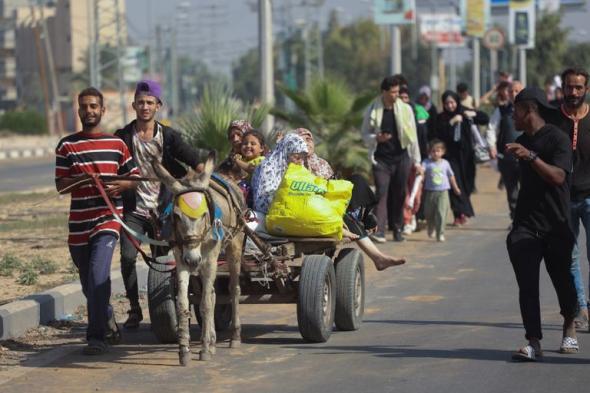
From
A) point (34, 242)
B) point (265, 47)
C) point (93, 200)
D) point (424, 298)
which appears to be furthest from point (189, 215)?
point (265, 47)

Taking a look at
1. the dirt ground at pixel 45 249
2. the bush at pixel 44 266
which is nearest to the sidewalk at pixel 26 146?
the dirt ground at pixel 45 249

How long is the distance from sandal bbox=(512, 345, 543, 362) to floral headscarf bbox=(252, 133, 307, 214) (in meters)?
2.39

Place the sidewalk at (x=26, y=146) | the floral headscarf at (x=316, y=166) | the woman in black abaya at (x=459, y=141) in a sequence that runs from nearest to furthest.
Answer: the floral headscarf at (x=316, y=166), the woman in black abaya at (x=459, y=141), the sidewalk at (x=26, y=146)

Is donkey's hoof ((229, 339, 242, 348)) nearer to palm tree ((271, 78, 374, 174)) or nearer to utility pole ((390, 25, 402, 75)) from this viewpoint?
palm tree ((271, 78, 374, 174))

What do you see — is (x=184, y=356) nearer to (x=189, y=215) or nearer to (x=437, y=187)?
(x=189, y=215)

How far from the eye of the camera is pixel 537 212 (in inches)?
376

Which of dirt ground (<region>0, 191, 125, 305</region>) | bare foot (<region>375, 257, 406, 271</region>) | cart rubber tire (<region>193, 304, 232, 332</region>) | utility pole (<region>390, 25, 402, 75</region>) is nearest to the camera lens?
cart rubber tire (<region>193, 304, 232, 332</region>)

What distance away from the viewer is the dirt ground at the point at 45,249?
10.9m

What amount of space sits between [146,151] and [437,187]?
8.62 meters

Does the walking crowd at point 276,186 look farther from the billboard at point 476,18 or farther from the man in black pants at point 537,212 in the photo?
the billboard at point 476,18

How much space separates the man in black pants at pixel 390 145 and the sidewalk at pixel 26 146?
39.9 metres

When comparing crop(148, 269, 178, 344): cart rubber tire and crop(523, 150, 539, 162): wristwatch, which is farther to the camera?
crop(148, 269, 178, 344): cart rubber tire

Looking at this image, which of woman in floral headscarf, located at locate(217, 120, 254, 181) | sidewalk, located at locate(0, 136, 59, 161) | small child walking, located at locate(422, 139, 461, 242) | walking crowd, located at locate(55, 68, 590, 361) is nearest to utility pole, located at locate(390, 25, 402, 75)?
small child walking, located at locate(422, 139, 461, 242)

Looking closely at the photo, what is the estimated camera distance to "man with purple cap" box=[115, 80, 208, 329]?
10.8m
